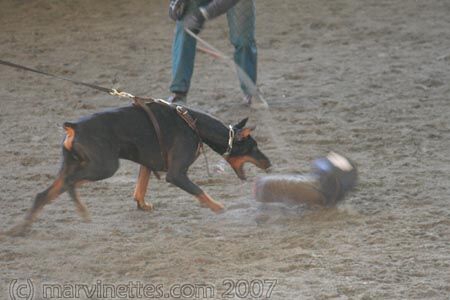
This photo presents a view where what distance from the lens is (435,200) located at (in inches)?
198

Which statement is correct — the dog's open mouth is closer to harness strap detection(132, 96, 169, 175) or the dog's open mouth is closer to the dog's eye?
harness strap detection(132, 96, 169, 175)

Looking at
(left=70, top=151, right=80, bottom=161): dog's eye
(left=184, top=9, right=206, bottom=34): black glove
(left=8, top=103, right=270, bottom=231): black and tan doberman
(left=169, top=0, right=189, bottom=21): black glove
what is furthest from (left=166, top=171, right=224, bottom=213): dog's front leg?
(left=169, top=0, right=189, bottom=21): black glove

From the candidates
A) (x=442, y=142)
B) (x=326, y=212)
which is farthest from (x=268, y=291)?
(x=442, y=142)

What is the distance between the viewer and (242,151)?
499 cm

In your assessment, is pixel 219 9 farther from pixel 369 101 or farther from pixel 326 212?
pixel 326 212

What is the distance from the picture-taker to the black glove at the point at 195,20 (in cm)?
654

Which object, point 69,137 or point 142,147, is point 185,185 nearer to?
point 142,147

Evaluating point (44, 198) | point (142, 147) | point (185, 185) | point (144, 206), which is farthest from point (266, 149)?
point (44, 198)

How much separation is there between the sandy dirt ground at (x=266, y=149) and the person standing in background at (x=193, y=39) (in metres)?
0.39

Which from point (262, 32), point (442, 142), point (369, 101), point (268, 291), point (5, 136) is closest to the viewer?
point (268, 291)

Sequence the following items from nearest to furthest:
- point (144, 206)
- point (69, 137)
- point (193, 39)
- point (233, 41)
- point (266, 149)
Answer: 1. point (69, 137)
2. point (144, 206)
3. point (266, 149)
4. point (193, 39)
5. point (233, 41)

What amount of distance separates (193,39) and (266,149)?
1254 millimetres

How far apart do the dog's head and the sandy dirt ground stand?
0.26 m

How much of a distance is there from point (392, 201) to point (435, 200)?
242 millimetres
